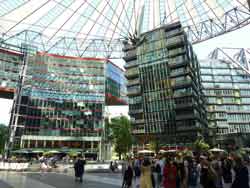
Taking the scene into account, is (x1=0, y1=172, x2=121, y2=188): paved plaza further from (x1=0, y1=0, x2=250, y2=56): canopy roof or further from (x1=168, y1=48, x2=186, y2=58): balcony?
(x1=168, y1=48, x2=186, y2=58): balcony

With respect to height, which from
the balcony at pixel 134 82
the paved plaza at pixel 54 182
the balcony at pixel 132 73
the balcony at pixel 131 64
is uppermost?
the balcony at pixel 131 64

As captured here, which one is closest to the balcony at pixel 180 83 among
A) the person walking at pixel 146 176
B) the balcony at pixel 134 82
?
the balcony at pixel 134 82

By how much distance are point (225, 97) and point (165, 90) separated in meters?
37.7

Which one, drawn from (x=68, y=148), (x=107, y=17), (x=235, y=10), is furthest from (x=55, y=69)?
(x=235, y=10)

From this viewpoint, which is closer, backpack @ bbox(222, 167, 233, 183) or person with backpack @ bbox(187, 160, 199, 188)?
person with backpack @ bbox(187, 160, 199, 188)

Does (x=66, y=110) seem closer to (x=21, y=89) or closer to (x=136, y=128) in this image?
(x=21, y=89)

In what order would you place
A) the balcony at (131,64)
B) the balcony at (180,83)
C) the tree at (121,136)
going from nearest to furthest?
the tree at (121,136) → the balcony at (180,83) → the balcony at (131,64)

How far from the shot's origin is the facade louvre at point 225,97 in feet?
302

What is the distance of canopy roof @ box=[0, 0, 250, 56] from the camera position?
90.8ft

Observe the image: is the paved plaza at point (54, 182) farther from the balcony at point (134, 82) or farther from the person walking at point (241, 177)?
the balcony at point (134, 82)

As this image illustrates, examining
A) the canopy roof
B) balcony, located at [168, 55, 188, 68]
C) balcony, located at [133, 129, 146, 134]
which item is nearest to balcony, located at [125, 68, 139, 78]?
balcony, located at [168, 55, 188, 68]

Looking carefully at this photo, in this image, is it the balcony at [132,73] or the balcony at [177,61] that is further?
the balcony at [132,73]

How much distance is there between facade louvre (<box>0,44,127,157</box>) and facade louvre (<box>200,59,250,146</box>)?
1779 inches

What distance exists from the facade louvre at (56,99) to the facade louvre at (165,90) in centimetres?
1657
